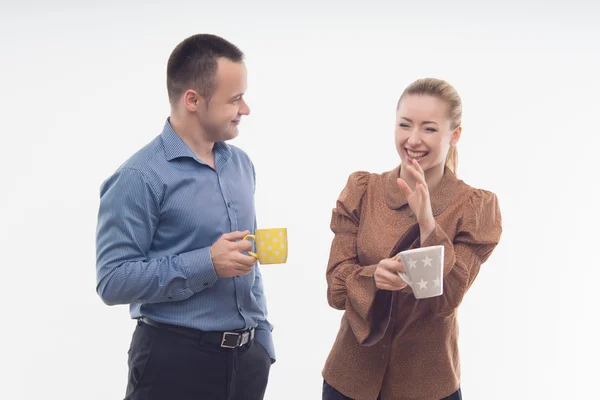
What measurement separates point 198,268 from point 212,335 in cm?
21

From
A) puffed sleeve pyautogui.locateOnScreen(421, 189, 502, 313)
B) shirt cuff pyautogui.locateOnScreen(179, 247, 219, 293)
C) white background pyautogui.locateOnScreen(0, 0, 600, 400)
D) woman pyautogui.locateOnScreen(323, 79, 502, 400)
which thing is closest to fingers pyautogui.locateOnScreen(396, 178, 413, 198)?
woman pyautogui.locateOnScreen(323, 79, 502, 400)

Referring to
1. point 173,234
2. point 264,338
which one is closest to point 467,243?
point 264,338

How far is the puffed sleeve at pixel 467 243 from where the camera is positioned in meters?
1.88

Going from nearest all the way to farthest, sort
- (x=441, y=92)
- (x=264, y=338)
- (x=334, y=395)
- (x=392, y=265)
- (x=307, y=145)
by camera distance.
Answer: (x=392, y=265) → (x=441, y=92) → (x=334, y=395) → (x=264, y=338) → (x=307, y=145)

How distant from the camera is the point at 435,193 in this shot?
1996 millimetres

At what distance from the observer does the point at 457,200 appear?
1978 mm

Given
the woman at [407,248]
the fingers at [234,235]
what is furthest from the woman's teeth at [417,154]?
the fingers at [234,235]

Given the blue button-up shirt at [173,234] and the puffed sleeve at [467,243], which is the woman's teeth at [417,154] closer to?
the puffed sleeve at [467,243]

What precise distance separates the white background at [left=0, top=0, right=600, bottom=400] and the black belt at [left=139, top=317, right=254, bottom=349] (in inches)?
52.6

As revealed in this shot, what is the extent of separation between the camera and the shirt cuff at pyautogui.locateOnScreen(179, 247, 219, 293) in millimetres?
1916

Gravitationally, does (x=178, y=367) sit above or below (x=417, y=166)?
below

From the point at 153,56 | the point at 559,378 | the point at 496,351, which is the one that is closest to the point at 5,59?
the point at 153,56

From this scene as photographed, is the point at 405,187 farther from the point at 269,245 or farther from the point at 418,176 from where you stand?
the point at 269,245

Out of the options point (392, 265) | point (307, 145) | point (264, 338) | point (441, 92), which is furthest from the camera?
point (307, 145)
